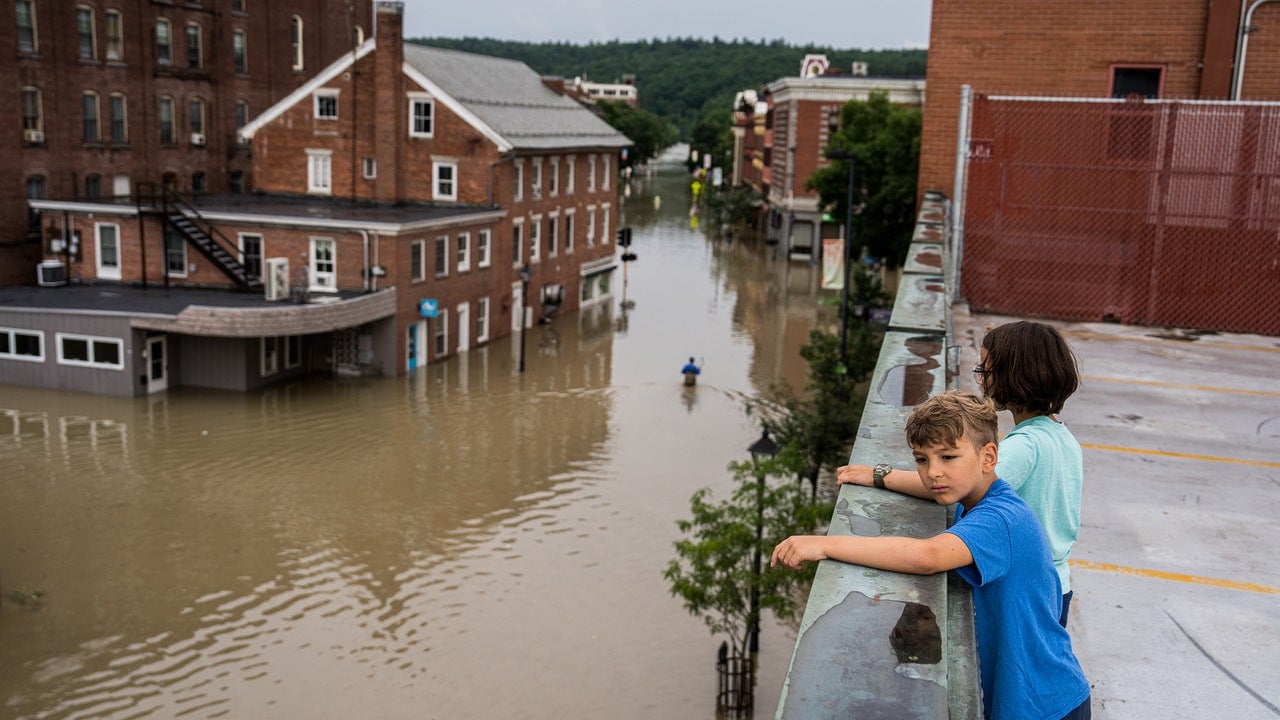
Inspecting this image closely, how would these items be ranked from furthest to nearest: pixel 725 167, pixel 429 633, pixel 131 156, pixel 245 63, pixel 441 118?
pixel 725 167 < pixel 245 63 < pixel 131 156 < pixel 441 118 < pixel 429 633

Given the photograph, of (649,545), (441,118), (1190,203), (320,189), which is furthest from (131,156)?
(1190,203)

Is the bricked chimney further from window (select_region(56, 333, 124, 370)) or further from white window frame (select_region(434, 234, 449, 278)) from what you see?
window (select_region(56, 333, 124, 370))

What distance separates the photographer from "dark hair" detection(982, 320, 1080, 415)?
167 inches

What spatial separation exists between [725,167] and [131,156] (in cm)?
10059

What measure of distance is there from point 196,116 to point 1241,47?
44398mm

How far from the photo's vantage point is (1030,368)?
425 centimetres

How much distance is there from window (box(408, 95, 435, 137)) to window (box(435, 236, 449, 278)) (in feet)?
19.2

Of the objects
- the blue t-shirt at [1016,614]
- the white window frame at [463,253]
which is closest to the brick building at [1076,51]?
the blue t-shirt at [1016,614]

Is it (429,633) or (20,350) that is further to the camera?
(20,350)

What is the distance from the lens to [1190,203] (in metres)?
13.8

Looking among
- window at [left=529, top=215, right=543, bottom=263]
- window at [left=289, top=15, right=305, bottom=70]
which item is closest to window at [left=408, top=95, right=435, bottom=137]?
window at [left=529, top=215, right=543, bottom=263]

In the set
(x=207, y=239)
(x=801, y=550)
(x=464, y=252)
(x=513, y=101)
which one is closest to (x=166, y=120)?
(x=513, y=101)

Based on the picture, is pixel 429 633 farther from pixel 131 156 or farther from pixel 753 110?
pixel 753 110

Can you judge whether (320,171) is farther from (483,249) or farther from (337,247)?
(337,247)
